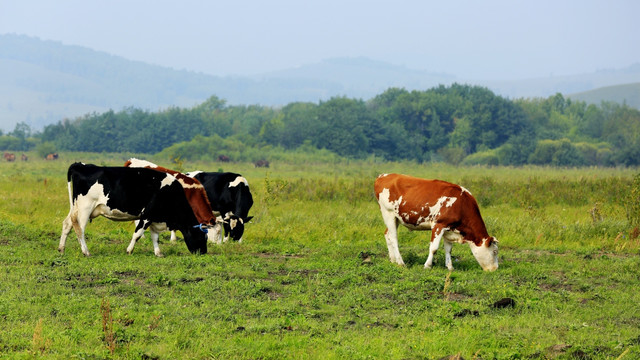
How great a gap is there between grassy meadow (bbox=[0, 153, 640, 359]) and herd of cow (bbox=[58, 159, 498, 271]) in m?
0.51

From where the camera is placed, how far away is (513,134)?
10119cm

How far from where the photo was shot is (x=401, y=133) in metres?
98.3

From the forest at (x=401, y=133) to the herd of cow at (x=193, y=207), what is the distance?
2671 inches

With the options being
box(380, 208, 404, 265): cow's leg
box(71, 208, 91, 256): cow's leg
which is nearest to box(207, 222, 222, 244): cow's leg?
box(71, 208, 91, 256): cow's leg

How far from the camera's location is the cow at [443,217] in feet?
45.1

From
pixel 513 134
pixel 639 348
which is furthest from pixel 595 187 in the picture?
pixel 513 134

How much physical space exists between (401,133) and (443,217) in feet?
280

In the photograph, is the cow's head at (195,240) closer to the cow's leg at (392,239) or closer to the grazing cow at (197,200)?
the grazing cow at (197,200)

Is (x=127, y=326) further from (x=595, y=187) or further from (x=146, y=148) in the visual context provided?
(x=146, y=148)

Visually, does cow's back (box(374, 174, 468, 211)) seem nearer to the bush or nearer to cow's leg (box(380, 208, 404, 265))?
cow's leg (box(380, 208, 404, 265))

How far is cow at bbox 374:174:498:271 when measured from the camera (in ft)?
45.1

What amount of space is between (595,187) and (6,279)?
82.4 feet

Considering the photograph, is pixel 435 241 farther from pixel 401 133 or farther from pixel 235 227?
pixel 401 133

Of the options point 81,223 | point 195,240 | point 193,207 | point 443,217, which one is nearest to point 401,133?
point 193,207
